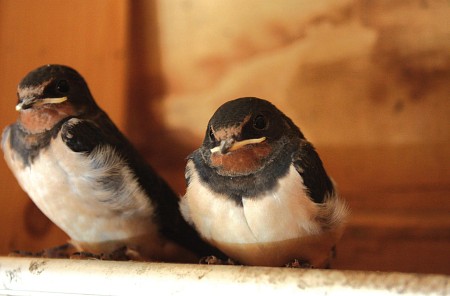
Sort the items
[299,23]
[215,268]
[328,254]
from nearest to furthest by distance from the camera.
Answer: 1. [215,268]
2. [328,254]
3. [299,23]

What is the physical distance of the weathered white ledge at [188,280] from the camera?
2.22ft

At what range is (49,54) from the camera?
1.55 m

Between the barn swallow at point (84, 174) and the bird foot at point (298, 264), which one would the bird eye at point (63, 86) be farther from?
the bird foot at point (298, 264)

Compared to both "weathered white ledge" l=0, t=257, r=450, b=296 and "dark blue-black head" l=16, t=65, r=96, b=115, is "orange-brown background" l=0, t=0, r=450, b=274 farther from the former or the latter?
A: "weathered white ledge" l=0, t=257, r=450, b=296

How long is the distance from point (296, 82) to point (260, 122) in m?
0.53

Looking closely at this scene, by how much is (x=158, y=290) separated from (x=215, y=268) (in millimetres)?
96

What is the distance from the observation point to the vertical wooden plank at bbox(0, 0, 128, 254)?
146 centimetres

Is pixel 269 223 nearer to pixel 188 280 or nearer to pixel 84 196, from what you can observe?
pixel 188 280

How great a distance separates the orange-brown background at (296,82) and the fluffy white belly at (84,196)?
39 cm

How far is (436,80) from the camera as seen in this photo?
137 cm

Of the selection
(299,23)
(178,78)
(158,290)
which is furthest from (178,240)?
(299,23)

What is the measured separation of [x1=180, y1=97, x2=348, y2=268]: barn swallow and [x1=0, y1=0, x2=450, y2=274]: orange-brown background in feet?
1.32

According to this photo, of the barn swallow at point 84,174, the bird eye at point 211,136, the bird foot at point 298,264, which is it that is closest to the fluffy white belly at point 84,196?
A: the barn swallow at point 84,174

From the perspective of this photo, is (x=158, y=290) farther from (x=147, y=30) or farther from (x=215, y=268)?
(x=147, y=30)
